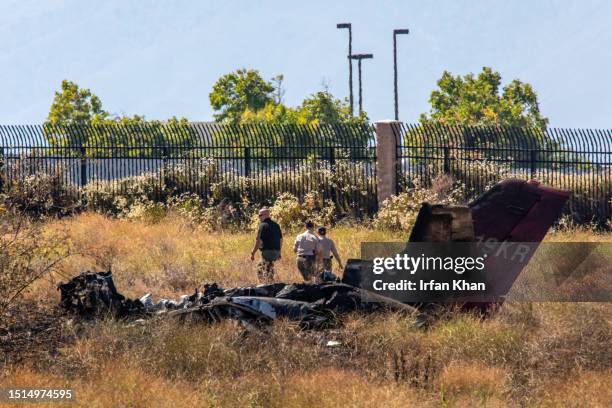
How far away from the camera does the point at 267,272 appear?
18.2 metres

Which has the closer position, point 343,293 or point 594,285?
point 343,293

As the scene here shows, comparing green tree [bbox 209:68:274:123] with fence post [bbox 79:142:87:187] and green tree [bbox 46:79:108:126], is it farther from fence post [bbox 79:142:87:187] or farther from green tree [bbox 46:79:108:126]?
fence post [bbox 79:142:87:187]

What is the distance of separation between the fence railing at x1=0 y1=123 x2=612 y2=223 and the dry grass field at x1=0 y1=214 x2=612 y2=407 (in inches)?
465

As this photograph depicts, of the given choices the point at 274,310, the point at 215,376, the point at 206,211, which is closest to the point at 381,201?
the point at 206,211

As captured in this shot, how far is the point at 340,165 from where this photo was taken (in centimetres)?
2725

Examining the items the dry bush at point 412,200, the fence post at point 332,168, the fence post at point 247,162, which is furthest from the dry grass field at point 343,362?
the fence post at point 247,162

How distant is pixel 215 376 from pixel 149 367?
72 cm

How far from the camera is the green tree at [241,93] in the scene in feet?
230

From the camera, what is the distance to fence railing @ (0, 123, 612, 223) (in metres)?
26.6

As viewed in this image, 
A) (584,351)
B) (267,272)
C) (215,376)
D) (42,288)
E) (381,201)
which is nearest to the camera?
(215,376)

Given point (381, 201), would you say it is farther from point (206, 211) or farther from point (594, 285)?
point (594, 285)

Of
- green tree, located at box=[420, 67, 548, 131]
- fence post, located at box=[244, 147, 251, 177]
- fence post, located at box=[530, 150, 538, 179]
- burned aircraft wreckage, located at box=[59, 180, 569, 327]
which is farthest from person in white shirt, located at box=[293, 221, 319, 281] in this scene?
green tree, located at box=[420, 67, 548, 131]

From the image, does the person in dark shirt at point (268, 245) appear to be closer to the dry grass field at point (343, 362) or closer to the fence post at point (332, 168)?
the dry grass field at point (343, 362)

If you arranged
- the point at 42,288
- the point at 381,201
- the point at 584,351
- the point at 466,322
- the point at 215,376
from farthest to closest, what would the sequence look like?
the point at 381,201, the point at 42,288, the point at 466,322, the point at 584,351, the point at 215,376
